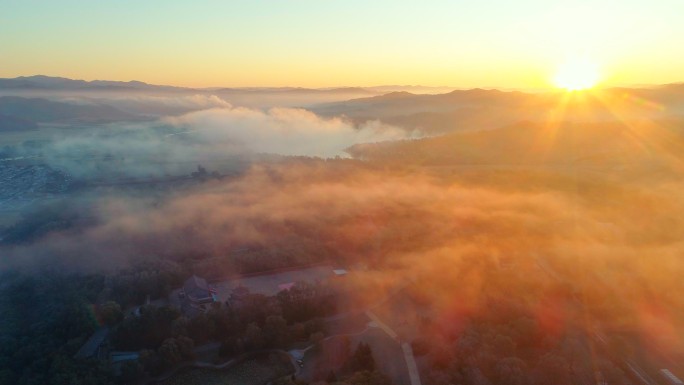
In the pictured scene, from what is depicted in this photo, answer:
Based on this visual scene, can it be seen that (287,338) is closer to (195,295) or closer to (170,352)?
(170,352)

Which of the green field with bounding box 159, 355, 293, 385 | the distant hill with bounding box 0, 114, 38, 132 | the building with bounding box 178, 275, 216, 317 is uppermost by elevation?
the distant hill with bounding box 0, 114, 38, 132

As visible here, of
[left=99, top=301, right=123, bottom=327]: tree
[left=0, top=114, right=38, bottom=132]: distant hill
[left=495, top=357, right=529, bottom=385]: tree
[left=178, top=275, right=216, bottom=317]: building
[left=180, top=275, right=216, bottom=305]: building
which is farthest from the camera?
[left=0, top=114, right=38, bottom=132]: distant hill

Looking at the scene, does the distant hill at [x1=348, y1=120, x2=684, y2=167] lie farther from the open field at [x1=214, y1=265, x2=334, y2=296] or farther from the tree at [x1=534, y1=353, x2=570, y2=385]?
the tree at [x1=534, y1=353, x2=570, y2=385]

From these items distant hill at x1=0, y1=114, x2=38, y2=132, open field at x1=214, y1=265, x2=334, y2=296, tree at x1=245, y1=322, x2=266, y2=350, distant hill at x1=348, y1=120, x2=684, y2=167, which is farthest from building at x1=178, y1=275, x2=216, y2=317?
distant hill at x1=0, y1=114, x2=38, y2=132

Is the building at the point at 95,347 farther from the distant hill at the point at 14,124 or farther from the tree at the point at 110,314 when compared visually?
the distant hill at the point at 14,124

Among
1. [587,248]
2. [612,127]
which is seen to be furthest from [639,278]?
[612,127]

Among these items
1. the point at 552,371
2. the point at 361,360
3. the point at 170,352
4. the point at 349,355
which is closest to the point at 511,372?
the point at 552,371
